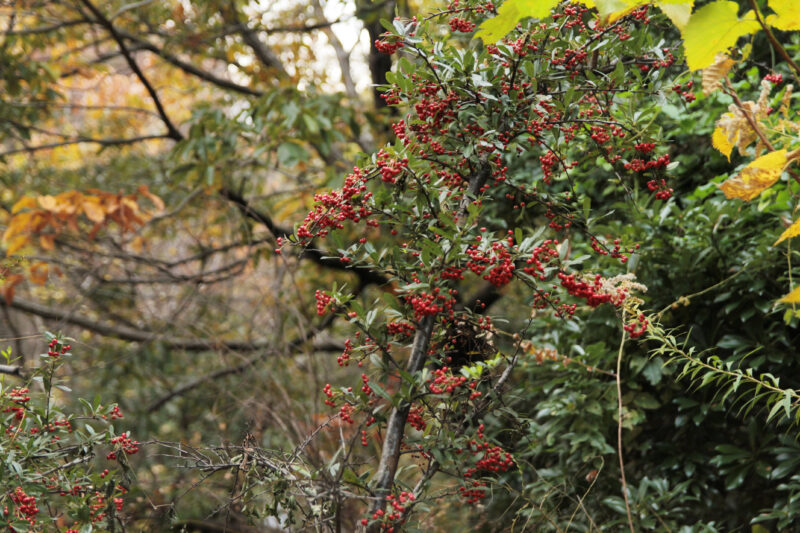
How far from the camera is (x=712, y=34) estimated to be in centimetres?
92

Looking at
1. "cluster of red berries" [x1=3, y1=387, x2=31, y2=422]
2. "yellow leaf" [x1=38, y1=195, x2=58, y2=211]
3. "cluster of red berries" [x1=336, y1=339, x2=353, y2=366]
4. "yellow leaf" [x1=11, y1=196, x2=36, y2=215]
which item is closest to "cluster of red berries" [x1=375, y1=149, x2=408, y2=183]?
"cluster of red berries" [x1=336, y1=339, x2=353, y2=366]

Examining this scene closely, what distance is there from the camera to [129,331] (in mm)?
4414

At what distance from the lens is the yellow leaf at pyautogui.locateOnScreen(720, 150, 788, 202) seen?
98 centimetres

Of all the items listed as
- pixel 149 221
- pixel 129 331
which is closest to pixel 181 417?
pixel 129 331

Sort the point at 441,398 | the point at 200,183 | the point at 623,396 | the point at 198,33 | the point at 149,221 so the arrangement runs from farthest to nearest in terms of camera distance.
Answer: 1. the point at 198,33
2. the point at 149,221
3. the point at 200,183
4. the point at 623,396
5. the point at 441,398

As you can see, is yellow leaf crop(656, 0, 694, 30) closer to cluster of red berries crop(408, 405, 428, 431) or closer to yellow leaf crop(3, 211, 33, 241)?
cluster of red berries crop(408, 405, 428, 431)

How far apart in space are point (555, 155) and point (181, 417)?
4.49 metres

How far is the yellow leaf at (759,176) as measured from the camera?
0.98 metres

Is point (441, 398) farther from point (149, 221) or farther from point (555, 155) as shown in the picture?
point (149, 221)

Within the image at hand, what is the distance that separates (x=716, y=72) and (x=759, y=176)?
19 cm

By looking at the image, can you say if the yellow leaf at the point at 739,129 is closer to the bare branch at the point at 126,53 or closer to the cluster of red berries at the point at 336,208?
the cluster of red berries at the point at 336,208

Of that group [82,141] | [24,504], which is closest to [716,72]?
[24,504]

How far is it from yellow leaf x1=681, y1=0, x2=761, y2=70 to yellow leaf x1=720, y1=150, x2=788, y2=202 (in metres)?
0.18

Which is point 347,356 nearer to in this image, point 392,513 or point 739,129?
point 392,513
